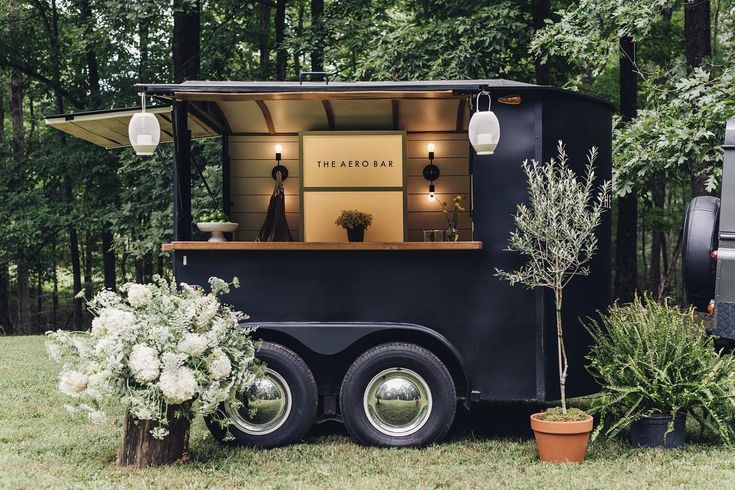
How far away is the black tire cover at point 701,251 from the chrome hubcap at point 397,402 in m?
2.29

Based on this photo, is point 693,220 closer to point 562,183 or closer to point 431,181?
point 562,183

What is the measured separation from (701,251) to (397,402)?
104 inches

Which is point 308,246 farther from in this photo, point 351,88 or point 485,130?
point 485,130

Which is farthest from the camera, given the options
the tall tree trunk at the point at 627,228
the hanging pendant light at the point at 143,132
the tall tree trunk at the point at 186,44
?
the tall tree trunk at the point at 627,228

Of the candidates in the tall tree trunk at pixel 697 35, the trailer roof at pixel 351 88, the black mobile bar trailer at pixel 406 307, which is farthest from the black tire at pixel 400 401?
the tall tree trunk at pixel 697 35

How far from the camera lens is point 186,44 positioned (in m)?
14.4

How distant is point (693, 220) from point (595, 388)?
5.05 ft

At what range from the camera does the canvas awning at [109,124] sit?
22.6 ft

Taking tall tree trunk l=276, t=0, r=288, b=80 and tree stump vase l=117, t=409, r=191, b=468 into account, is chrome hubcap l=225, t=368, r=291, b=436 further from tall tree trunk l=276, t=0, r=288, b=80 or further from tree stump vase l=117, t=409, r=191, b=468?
tall tree trunk l=276, t=0, r=288, b=80

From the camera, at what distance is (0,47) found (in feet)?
59.3

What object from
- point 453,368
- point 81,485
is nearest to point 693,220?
point 453,368

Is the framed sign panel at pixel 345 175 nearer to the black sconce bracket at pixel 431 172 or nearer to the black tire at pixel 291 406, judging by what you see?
the black sconce bracket at pixel 431 172

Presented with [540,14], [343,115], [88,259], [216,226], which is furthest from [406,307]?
[88,259]

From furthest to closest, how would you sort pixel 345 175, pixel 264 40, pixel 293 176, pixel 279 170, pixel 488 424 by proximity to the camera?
pixel 264 40 → pixel 293 176 → pixel 279 170 → pixel 345 175 → pixel 488 424
